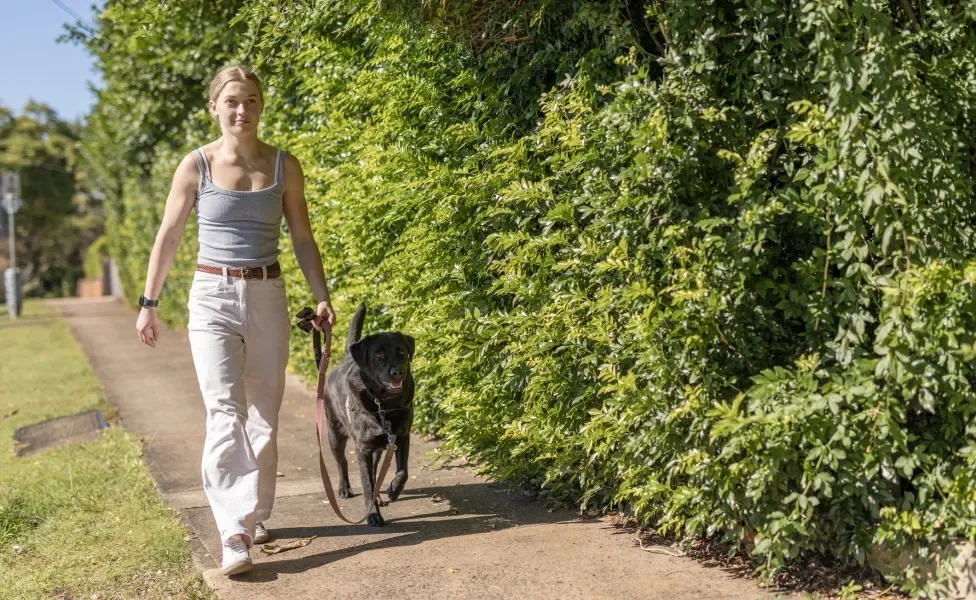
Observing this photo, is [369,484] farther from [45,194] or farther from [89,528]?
[45,194]

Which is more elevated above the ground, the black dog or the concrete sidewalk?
the black dog

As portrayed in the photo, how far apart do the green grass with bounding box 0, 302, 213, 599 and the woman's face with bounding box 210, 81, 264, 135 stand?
2.03m

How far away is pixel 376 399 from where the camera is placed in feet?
16.3

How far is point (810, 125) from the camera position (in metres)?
3.41

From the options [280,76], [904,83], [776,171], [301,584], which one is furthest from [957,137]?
[280,76]

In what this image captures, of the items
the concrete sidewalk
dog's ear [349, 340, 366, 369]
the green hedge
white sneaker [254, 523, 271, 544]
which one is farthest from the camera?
dog's ear [349, 340, 366, 369]

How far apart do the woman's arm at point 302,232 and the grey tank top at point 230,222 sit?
0.68ft

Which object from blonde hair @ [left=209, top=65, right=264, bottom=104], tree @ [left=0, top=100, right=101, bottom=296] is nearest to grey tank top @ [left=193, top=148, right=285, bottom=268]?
blonde hair @ [left=209, top=65, right=264, bottom=104]

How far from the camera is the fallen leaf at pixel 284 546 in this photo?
14.7 feet

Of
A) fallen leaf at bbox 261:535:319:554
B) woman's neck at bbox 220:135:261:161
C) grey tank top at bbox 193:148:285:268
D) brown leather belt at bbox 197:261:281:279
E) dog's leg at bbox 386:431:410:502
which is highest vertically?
woman's neck at bbox 220:135:261:161

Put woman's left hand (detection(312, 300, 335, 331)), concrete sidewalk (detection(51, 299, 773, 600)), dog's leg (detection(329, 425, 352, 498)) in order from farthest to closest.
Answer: dog's leg (detection(329, 425, 352, 498))
woman's left hand (detection(312, 300, 335, 331))
concrete sidewalk (detection(51, 299, 773, 600))

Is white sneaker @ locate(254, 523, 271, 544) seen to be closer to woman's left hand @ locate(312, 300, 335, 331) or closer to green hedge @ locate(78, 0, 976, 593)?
woman's left hand @ locate(312, 300, 335, 331)

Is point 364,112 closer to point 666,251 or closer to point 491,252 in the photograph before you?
point 491,252

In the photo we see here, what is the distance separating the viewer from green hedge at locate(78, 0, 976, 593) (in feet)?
10.5
